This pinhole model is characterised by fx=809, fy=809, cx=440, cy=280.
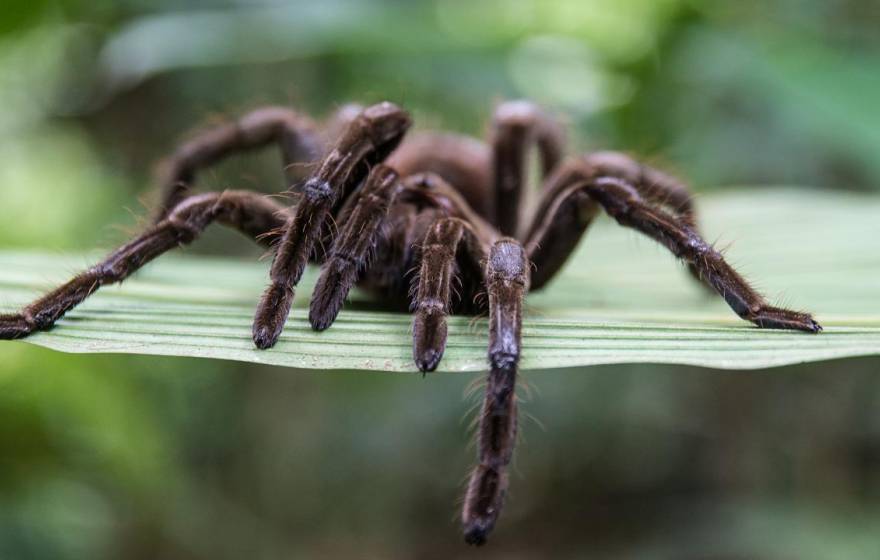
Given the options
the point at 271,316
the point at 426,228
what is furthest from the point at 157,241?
the point at 426,228

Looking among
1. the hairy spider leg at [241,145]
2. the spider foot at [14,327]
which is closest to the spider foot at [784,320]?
the hairy spider leg at [241,145]

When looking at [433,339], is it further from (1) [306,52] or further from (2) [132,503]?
(1) [306,52]

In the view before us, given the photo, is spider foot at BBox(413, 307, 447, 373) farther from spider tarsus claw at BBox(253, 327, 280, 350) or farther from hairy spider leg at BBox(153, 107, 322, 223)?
hairy spider leg at BBox(153, 107, 322, 223)

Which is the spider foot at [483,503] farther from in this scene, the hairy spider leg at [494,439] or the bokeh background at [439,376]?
the bokeh background at [439,376]

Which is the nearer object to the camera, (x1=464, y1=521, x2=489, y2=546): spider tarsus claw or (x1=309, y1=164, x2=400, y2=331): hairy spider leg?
(x1=464, y1=521, x2=489, y2=546): spider tarsus claw

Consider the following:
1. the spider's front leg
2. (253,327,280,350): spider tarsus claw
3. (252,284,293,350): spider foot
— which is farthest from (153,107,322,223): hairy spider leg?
(253,327,280,350): spider tarsus claw

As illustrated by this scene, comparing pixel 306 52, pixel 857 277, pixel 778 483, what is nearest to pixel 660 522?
pixel 778 483
